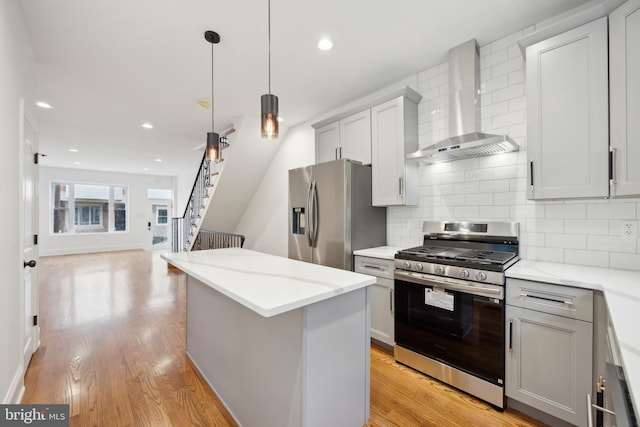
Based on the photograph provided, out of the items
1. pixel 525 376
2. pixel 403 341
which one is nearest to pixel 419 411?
pixel 403 341

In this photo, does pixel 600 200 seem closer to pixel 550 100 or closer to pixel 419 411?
pixel 550 100

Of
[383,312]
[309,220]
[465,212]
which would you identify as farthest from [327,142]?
[383,312]

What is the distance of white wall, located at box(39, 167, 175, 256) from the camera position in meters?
8.27

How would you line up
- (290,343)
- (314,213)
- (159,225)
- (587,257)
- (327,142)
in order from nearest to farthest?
(290,343) < (587,257) < (314,213) < (327,142) < (159,225)

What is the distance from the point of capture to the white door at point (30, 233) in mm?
2226

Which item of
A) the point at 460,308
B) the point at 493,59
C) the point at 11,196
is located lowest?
the point at 460,308

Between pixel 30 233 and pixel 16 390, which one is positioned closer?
pixel 16 390

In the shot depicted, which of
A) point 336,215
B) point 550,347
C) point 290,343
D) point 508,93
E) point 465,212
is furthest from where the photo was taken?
point 336,215

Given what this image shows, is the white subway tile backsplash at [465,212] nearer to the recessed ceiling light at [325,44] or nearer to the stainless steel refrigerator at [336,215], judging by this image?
the stainless steel refrigerator at [336,215]

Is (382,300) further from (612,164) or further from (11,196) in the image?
(11,196)

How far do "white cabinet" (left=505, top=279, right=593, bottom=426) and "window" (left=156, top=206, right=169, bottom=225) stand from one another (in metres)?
11.4

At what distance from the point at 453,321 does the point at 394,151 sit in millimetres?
1682

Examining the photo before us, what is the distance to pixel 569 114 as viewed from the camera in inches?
72.3

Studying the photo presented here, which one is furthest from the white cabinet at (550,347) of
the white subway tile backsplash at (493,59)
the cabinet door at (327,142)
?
the cabinet door at (327,142)
